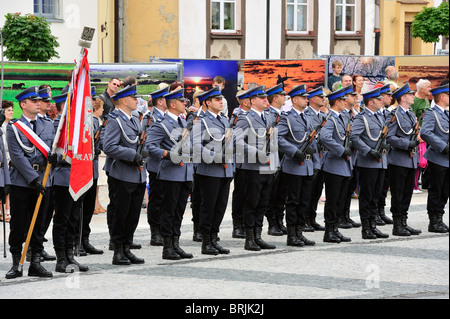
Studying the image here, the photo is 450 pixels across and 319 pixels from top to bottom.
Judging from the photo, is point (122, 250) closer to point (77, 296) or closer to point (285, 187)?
point (77, 296)

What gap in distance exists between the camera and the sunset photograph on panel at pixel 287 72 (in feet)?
63.4

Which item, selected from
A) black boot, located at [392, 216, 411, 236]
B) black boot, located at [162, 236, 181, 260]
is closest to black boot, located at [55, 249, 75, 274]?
black boot, located at [162, 236, 181, 260]

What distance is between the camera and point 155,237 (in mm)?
13109

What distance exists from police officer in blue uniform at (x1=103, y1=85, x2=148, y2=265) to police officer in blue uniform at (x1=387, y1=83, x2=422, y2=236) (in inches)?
151

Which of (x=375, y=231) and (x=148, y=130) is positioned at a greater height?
(x=148, y=130)

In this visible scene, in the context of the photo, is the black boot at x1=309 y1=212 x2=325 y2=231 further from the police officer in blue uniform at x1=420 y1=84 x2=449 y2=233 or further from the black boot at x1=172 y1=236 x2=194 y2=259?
the black boot at x1=172 y1=236 x2=194 y2=259

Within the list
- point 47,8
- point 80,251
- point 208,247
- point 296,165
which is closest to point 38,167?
Answer: point 80,251

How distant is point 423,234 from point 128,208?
4.35m

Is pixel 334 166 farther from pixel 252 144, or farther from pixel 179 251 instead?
pixel 179 251

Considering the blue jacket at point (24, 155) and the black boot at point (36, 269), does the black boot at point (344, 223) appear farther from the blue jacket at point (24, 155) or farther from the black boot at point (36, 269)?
the black boot at point (36, 269)

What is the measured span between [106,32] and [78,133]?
63.8ft

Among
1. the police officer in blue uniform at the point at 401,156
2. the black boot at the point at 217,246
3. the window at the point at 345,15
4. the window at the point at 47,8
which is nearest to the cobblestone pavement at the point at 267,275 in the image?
the black boot at the point at 217,246

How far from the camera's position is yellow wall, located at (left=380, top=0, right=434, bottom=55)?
36156mm

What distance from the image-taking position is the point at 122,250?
37.6 ft
